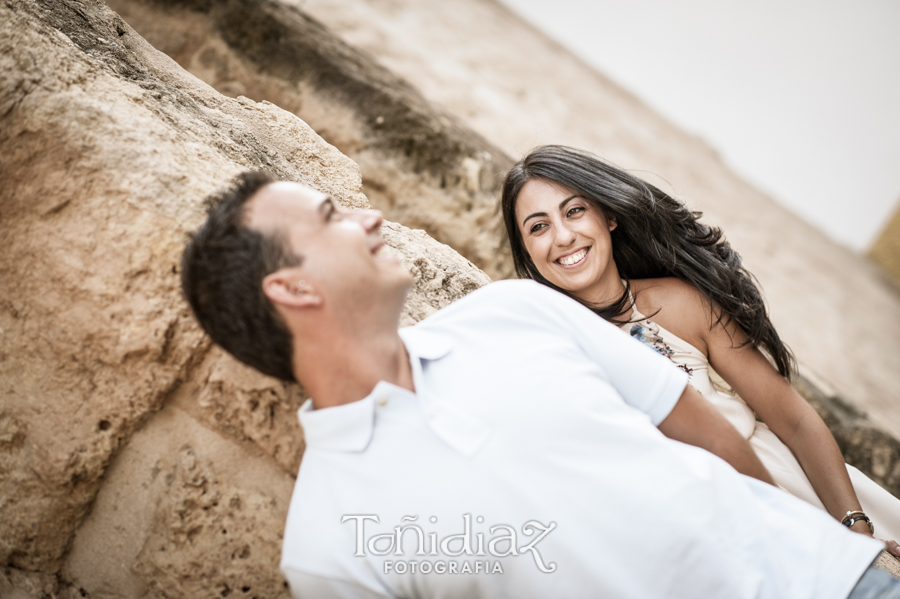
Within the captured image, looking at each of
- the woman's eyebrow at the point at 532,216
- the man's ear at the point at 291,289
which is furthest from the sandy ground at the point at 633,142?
the man's ear at the point at 291,289

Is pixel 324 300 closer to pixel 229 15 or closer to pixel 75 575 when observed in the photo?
pixel 75 575

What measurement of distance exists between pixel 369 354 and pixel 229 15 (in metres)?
2.81

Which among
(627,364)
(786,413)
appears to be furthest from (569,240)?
(786,413)

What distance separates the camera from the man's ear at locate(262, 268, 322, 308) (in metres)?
1.07

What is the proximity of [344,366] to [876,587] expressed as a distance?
120cm

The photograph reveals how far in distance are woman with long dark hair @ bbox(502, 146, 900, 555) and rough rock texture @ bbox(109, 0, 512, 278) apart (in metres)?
0.98

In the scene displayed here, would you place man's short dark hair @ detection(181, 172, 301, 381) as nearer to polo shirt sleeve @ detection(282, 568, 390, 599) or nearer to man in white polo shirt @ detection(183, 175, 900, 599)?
man in white polo shirt @ detection(183, 175, 900, 599)

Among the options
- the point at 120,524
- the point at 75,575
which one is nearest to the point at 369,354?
the point at 120,524

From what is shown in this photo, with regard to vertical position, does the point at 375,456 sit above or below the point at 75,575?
above

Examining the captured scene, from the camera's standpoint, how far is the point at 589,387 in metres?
1.12

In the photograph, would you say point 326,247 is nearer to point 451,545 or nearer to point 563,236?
point 451,545

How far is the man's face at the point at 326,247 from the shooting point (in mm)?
1069

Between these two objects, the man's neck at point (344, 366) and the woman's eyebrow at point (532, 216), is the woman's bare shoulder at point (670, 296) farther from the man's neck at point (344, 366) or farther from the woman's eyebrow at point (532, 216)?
the man's neck at point (344, 366)

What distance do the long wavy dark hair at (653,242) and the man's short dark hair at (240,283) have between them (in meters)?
1.22
